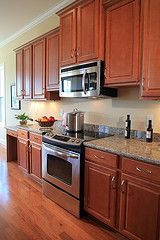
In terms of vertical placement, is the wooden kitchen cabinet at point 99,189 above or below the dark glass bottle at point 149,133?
below

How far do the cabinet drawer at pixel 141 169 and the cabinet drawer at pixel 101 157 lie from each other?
4.4 inches

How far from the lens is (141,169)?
1.68 metres

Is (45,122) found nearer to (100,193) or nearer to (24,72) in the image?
(24,72)

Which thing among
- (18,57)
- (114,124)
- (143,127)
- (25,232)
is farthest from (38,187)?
(18,57)

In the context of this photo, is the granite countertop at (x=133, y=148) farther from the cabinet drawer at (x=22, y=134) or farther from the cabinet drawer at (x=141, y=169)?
the cabinet drawer at (x=22, y=134)

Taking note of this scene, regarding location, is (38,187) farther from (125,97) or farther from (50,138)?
(125,97)

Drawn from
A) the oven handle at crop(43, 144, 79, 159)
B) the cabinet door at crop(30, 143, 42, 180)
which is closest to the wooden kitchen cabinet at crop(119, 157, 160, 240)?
the oven handle at crop(43, 144, 79, 159)

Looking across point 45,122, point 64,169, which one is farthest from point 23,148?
point 64,169

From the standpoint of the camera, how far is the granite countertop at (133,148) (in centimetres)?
164

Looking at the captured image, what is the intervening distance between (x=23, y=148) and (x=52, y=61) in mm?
1622

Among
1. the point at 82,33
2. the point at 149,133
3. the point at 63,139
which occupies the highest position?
the point at 82,33

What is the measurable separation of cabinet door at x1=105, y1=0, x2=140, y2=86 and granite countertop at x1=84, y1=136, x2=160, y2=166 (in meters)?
0.65

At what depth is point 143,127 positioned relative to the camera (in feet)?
7.80

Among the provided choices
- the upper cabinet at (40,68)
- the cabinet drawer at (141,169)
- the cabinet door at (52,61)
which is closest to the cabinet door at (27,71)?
→ the upper cabinet at (40,68)
